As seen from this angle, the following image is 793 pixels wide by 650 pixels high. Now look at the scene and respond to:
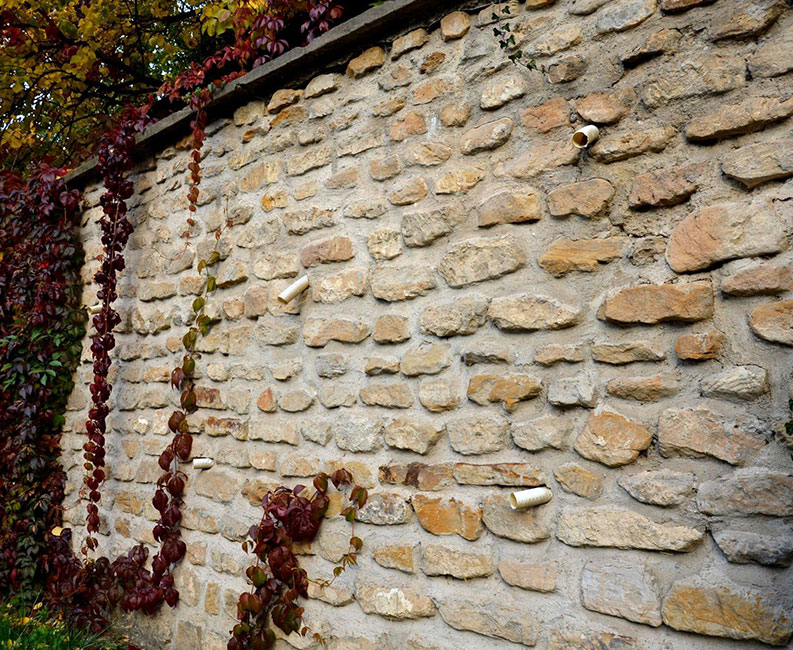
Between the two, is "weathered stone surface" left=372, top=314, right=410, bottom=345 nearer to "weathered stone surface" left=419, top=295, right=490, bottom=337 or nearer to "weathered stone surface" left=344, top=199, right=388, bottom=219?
"weathered stone surface" left=419, top=295, right=490, bottom=337

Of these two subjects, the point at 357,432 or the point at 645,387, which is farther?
the point at 357,432

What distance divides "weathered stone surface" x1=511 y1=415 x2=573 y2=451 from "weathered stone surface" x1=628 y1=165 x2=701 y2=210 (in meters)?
0.66

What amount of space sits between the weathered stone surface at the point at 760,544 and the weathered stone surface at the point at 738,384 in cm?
31

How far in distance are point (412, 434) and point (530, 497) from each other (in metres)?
0.50

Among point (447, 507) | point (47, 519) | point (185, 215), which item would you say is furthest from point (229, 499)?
point (47, 519)

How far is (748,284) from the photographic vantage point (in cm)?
165

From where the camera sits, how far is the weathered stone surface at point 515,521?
1.91 meters

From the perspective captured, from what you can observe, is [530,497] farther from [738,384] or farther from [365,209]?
[365,209]

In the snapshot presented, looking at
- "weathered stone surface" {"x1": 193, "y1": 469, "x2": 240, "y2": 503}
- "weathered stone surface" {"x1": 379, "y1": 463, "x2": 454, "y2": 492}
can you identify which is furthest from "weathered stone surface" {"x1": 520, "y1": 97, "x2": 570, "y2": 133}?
"weathered stone surface" {"x1": 193, "y1": 469, "x2": 240, "y2": 503}

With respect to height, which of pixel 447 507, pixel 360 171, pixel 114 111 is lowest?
pixel 447 507

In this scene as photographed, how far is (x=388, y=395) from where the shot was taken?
91.6 inches

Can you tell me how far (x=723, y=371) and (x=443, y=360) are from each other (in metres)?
0.86

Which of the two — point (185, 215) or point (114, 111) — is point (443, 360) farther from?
point (114, 111)

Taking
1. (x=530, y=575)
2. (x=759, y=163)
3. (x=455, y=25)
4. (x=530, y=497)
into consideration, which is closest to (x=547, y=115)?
(x=455, y=25)
